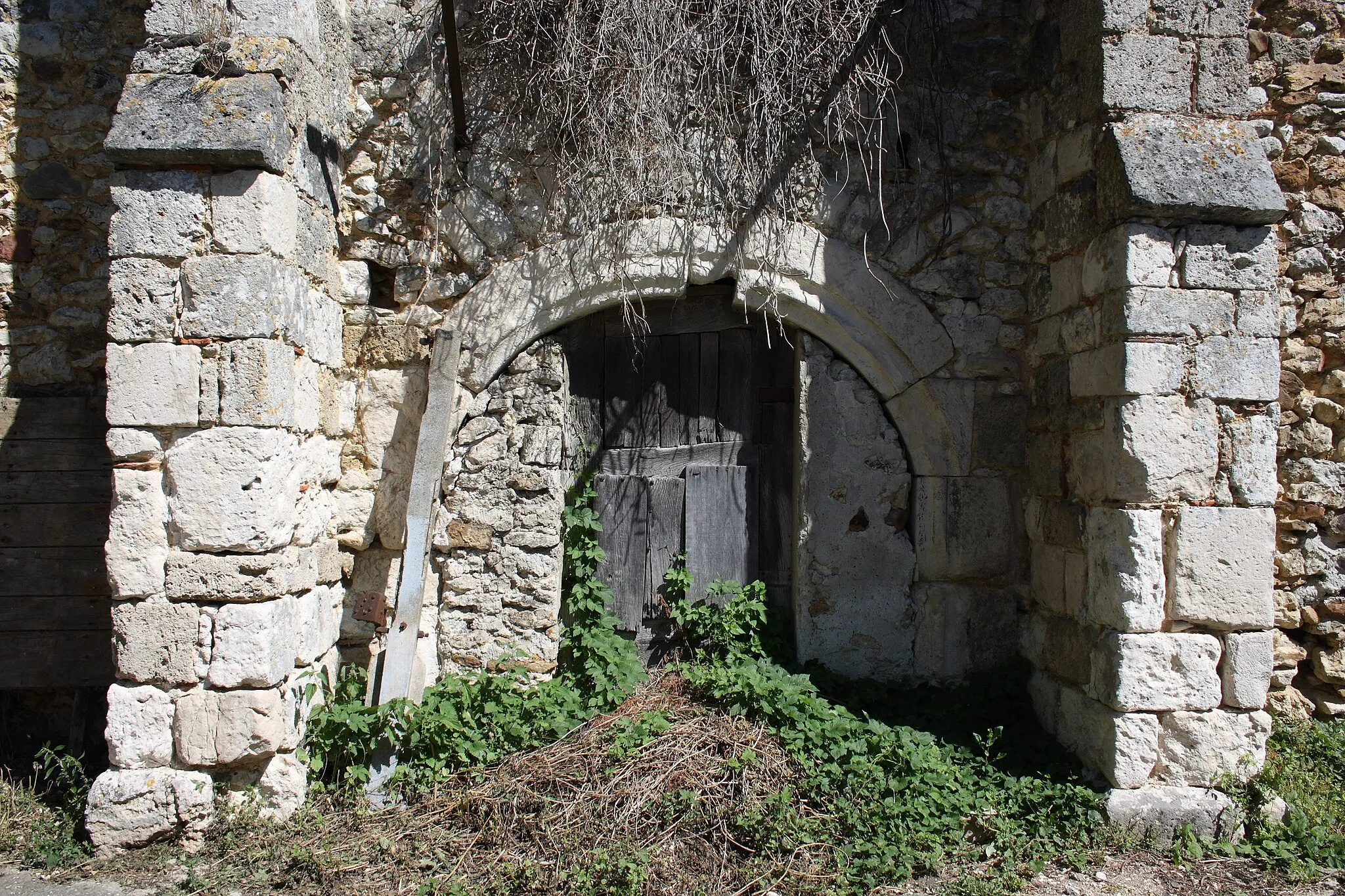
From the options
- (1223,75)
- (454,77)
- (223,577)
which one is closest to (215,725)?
(223,577)

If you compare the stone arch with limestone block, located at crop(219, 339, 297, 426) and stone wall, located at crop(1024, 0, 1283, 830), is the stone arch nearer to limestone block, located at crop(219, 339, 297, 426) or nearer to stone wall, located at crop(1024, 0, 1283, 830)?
stone wall, located at crop(1024, 0, 1283, 830)

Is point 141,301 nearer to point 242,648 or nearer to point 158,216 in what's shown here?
point 158,216

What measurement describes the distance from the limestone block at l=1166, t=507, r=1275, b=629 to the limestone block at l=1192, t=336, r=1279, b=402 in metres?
0.45

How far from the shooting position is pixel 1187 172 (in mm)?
3182

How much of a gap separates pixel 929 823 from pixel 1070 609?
1091 millimetres

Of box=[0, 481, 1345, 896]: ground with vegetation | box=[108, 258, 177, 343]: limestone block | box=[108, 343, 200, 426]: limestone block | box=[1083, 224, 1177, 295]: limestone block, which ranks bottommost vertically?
box=[0, 481, 1345, 896]: ground with vegetation

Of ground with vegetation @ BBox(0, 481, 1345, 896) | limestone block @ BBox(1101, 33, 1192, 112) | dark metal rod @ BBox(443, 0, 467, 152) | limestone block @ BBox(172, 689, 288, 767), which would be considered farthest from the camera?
dark metal rod @ BBox(443, 0, 467, 152)

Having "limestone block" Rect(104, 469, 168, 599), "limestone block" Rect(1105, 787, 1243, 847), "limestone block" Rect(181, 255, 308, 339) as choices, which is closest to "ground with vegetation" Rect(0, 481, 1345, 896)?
"limestone block" Rect(1105, 787, 1243, 847)

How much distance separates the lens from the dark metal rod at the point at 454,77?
348 centimetres

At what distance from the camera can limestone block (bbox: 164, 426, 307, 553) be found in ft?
10.1

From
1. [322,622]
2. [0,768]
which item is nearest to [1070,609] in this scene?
[322,622]

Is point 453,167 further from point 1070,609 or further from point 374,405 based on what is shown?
point 1070,609

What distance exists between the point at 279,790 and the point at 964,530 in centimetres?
311

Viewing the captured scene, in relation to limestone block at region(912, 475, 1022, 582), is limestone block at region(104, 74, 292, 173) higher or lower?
higher
